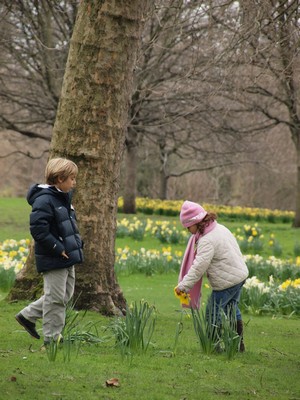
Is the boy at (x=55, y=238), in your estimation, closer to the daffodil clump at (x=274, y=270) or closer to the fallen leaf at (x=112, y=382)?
the fallen leaf at (x=112, y=382)

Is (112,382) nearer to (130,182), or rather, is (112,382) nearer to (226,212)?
(130,182)

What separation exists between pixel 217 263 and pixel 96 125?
1922 mm

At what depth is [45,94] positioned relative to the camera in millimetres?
18375

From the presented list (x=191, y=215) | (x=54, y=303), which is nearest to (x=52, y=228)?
(x=54, y=303)

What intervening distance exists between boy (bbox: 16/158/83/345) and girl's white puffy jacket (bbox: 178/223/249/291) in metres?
0.78

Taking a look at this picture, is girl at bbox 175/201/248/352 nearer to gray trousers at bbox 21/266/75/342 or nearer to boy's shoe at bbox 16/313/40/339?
gray trousers at bbox 21/266/75/342

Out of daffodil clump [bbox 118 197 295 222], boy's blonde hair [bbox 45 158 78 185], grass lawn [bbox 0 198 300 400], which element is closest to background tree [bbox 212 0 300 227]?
daffodil clump [bbox 118 197 295 222]

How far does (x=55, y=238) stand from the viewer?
5117mm

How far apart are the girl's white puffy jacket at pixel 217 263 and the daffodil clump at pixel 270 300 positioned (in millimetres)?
3007

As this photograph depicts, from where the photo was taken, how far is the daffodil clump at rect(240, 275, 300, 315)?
8531 millimetres

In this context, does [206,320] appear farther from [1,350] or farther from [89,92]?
[89,92]

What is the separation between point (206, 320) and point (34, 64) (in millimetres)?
13906

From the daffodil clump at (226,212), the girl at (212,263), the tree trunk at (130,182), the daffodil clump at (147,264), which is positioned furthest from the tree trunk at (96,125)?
the daffodil clump at (226,212)

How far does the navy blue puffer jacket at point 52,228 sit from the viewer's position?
16.6 ft
